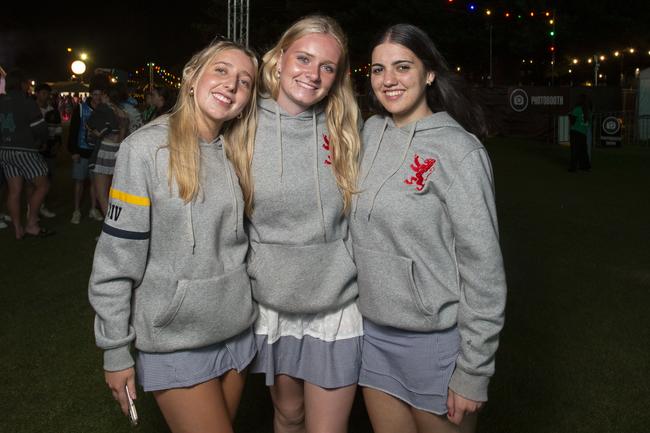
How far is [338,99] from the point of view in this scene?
9.89 ft

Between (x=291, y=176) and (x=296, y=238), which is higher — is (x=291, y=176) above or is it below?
above

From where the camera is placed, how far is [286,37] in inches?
115

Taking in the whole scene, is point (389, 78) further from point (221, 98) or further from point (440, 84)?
point (221, 98)

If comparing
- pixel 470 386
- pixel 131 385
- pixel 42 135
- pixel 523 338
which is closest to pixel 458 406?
pixel 470 386

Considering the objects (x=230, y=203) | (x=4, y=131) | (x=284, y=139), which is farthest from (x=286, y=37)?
(x=4, y=131)

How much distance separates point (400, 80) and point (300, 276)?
0.89 m

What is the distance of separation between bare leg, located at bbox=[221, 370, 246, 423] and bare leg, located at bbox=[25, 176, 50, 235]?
671cm

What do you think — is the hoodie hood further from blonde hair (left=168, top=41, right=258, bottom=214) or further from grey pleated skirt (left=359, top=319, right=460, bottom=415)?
grey pleated skirt (left=359, top=319, right=460, bottom=415)

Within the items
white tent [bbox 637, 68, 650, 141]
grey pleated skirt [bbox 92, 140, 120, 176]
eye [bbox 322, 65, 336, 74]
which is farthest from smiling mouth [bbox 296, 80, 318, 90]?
white tent [bbox 637, 68, 650, 141]

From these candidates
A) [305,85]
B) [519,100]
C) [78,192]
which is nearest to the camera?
[305,85]

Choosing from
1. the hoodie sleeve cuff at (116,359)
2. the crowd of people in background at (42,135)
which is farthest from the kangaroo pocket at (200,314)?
the crowd of people in background at (42,135)

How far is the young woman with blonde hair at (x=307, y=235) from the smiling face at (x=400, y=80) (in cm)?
24

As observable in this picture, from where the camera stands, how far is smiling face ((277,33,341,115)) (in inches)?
111

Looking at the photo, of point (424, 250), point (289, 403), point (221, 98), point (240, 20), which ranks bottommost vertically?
point (289, 403)
